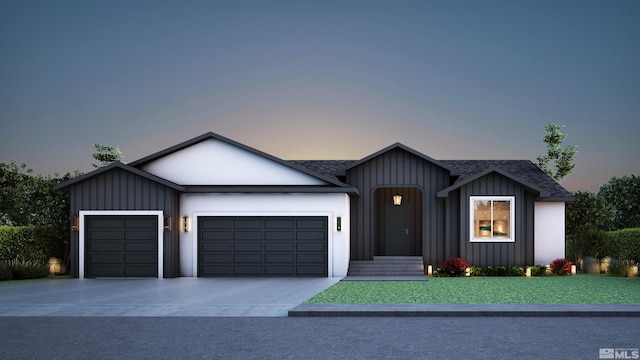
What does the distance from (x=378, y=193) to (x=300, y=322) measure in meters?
16.3

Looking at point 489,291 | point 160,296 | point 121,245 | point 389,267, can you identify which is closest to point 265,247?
point 389,267

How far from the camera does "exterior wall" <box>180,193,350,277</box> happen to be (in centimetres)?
2342

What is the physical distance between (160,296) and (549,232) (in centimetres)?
1534

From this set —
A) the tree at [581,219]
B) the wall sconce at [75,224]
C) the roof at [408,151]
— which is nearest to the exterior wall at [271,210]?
the roof at [408,151]

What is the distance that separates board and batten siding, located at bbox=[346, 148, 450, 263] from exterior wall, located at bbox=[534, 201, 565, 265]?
351 cm

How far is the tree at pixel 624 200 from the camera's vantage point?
4906 cm

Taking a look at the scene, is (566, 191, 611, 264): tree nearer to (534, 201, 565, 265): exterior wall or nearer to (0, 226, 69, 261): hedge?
(534, 201, 565, 265): exterior wall

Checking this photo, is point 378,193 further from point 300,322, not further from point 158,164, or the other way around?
point 300,322

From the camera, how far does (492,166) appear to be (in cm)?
2834

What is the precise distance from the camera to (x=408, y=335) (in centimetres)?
1033

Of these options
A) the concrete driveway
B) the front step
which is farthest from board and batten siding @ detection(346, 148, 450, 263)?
the concrete driveway

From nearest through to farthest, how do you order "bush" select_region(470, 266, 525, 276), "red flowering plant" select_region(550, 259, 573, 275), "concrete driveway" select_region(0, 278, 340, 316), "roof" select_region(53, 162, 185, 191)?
"concrete driveway" select_region(0, 278, 340, 316)
"roof" select_region(53, 162, 185, 191)
"bush" select_region(470, 266, 525, 276)
"red flowering plant" select_region(550, 259, 573, 275)

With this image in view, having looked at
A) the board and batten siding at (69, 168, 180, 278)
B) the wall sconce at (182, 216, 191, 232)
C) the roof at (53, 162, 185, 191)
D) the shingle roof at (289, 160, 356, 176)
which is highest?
the shingle roof at (289, 160, 356, 176)

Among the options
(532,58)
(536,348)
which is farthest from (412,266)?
(536,348)
